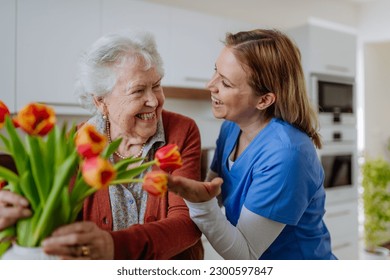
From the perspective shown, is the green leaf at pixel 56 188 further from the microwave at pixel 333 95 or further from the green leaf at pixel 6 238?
the microwave at pixel 333 95

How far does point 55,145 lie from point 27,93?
3.49 ft

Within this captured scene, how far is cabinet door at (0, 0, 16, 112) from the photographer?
1.31 m

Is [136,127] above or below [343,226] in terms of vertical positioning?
above

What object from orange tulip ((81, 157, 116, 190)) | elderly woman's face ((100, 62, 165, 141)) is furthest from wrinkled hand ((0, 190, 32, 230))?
elderly woman's face ((100, 62, 165, 141))

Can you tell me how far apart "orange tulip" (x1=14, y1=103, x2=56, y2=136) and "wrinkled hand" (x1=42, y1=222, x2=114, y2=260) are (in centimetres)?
12

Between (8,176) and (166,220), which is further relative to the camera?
(166,220)

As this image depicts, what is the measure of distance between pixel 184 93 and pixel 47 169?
141 cm

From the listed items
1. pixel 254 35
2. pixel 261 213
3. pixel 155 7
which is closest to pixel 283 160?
pixel 261 213

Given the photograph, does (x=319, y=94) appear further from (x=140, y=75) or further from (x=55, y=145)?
(x=55, y=145)

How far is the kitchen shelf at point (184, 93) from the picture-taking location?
5.78 feet

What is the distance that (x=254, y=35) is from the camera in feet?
2.63

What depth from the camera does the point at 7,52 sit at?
1.32 m

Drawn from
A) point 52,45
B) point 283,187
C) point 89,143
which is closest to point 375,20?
point 283,187

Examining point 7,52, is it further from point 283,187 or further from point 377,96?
point 377,96
